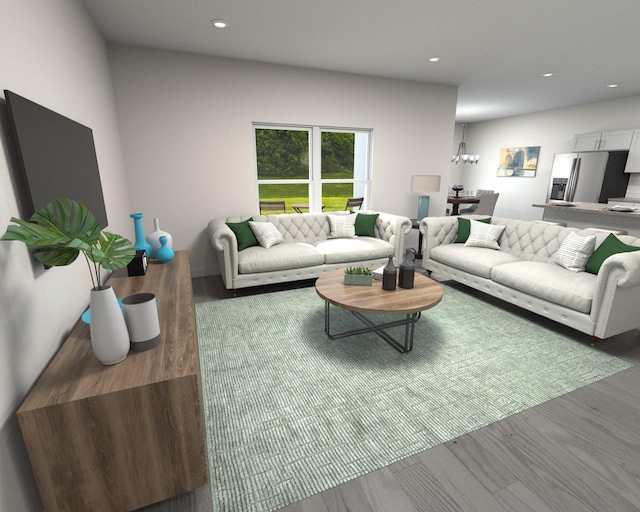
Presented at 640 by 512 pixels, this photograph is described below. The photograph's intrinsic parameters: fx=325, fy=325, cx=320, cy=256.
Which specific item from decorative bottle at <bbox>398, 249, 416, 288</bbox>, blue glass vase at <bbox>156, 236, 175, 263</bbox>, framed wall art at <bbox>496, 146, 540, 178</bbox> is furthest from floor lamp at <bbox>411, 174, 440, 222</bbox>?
Result: framed wall art at <bbox>496, 146, 540, 178</bbox>

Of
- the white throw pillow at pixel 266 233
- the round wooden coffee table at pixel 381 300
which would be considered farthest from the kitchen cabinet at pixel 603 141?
the white throw pillow at pixel 266 233

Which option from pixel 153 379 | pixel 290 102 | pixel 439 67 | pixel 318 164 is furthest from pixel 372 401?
pixel 439 67

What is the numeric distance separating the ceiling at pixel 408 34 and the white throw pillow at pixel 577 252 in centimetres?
194

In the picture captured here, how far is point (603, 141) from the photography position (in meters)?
6.25

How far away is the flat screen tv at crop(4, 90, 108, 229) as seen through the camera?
1.32 meters

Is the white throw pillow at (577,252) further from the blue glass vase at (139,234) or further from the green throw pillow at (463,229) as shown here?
the blue glass vase at (139,234)

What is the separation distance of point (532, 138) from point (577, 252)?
5.99 metres

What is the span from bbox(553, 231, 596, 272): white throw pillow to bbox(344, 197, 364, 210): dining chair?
2.79m

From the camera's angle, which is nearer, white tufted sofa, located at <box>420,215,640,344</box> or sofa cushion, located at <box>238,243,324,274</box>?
white tufted sofa, located at <box>420,215,640,344</box>

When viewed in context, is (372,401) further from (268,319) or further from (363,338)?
(268,319)

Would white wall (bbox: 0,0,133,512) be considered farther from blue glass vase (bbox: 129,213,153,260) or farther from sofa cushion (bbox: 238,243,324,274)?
sofa cushion (bbox: 238,243,324,274)

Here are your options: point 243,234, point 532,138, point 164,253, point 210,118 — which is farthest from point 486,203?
point 164,253

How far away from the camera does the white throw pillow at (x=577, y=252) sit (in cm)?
294

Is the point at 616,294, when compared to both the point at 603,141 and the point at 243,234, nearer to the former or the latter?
the point at 243,234
